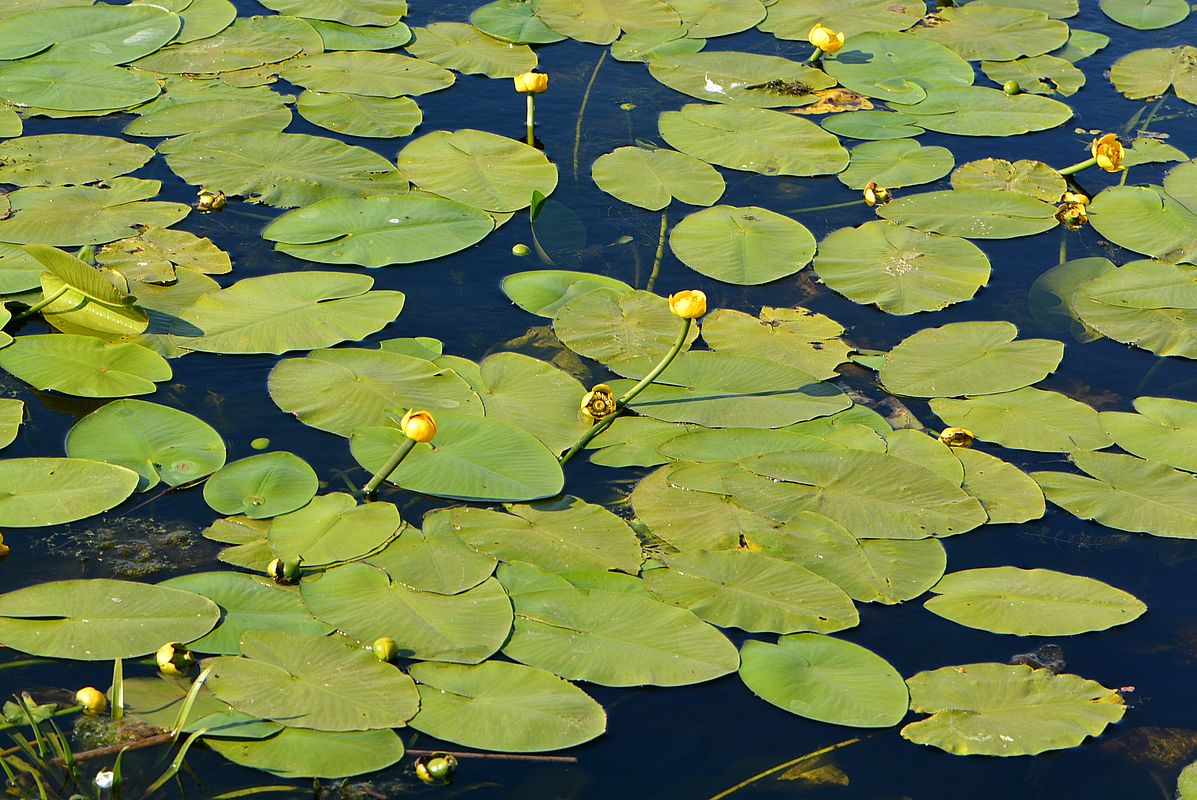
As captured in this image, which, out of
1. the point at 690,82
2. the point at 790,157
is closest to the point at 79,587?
the point at 790,157

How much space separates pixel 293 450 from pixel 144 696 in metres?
1.19

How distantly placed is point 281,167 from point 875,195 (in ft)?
9.88

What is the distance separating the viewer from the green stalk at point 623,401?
428 centimetres

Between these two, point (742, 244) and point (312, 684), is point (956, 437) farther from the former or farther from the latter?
point (312, 684)

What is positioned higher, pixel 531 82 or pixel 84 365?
pixel 531 82

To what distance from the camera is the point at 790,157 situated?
6.22 m

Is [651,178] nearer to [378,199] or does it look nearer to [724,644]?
[378,199]

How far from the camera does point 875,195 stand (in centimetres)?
598

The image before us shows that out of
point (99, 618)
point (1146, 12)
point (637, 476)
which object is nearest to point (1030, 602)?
point (637, 476)

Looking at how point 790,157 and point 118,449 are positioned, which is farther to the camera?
point 790,157

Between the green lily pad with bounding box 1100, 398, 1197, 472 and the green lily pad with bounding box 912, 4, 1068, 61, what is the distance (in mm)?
3369

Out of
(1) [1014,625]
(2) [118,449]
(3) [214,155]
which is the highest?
(3) [214,155]

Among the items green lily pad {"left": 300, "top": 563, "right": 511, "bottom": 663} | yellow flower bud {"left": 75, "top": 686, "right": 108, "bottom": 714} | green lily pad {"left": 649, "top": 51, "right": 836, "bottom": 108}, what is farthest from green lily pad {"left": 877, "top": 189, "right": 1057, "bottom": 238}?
yellow flower bud {"left": 75, "top": 686, "right": 108, "bottom": 714}

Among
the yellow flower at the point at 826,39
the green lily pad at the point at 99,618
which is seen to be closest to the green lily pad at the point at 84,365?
the green lily pad at the point at 99,618
